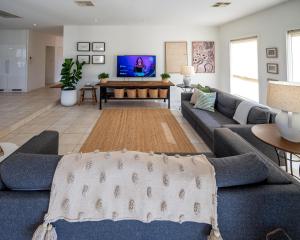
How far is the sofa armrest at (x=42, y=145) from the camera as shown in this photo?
70.2 inches

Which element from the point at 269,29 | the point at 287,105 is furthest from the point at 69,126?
the point at 269,29

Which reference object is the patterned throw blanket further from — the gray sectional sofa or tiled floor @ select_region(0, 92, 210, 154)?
tiled floor @ select_region(0, 92, 210, 154)

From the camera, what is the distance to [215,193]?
117cm

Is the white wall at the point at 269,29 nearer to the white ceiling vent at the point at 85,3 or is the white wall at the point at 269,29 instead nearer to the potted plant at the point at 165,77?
the potted plant at the point at 165,77

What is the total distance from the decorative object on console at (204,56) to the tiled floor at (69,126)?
1.70 meters

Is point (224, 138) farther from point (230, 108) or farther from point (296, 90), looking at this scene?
point (230, 108)

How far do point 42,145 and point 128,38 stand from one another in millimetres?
6604

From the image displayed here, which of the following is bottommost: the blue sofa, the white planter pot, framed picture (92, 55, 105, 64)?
the blue sofa

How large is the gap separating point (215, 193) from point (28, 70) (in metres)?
9.86

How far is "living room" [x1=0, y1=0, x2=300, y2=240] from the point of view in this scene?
1.16 metres

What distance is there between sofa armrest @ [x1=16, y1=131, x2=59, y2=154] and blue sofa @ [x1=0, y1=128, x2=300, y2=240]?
54cm

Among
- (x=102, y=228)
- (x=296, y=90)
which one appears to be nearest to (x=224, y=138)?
(x=296, y=90)

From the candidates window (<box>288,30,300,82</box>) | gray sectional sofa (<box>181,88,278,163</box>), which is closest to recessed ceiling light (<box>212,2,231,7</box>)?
window (<box>288,30,300,82</box>)

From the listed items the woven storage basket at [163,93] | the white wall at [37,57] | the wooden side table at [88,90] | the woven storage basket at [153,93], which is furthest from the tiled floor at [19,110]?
the woven storage basket at [163,93]
